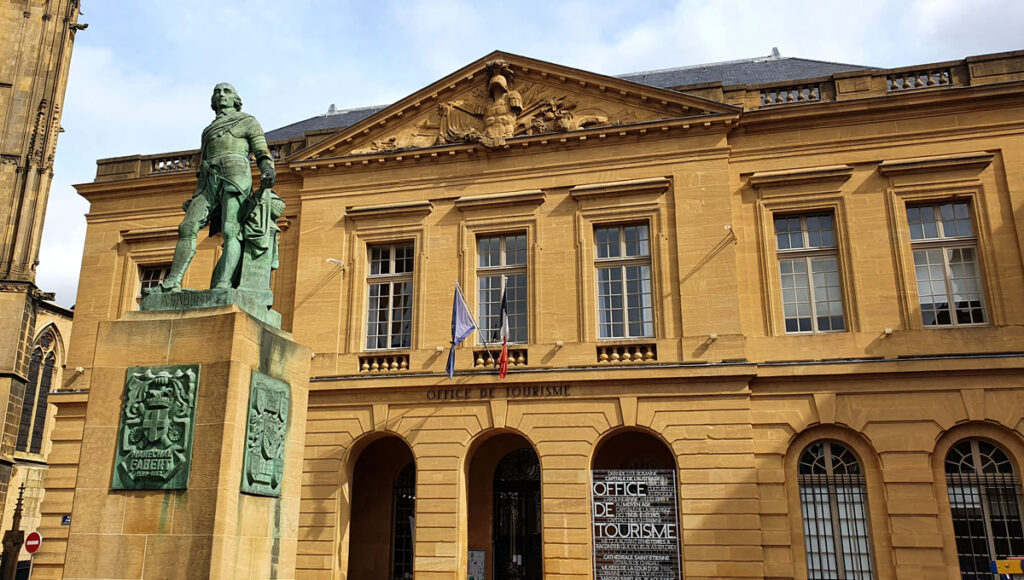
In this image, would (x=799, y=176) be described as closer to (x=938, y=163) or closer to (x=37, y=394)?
(x=938, y=163)

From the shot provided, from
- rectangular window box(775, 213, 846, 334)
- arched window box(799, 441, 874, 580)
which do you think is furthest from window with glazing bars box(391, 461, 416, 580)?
rectangular window box(775, 213, 846, 334)

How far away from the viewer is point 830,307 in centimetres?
1642

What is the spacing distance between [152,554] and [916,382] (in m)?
13.3

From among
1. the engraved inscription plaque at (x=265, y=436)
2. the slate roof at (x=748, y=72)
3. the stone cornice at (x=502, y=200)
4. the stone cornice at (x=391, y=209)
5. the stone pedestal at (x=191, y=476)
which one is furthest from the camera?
the slate roof at (x=748, y=72)

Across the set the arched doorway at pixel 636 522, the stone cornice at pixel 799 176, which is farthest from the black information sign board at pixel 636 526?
the stone cornice at pixel 799 176

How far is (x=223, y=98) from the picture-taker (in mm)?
9539

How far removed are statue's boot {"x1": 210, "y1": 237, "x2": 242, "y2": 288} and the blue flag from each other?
747 centimetres

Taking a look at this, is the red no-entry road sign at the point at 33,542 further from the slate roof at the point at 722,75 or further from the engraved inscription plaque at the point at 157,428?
the engraved inscription plaque at the point at 157,428

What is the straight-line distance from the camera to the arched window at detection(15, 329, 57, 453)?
3012 centimetres

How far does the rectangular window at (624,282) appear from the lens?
17.0 meters

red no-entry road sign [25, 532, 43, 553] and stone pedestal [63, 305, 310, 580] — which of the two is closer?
stone pedestal [63, 305, 310, 580]

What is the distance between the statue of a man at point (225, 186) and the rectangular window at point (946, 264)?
12773 millimetres

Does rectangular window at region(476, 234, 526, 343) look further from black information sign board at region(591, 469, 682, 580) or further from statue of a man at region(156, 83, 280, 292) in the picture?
statue of a man at region(156, 83, 280, 292)

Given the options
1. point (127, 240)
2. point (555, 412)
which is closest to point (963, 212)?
point (555, 412)
